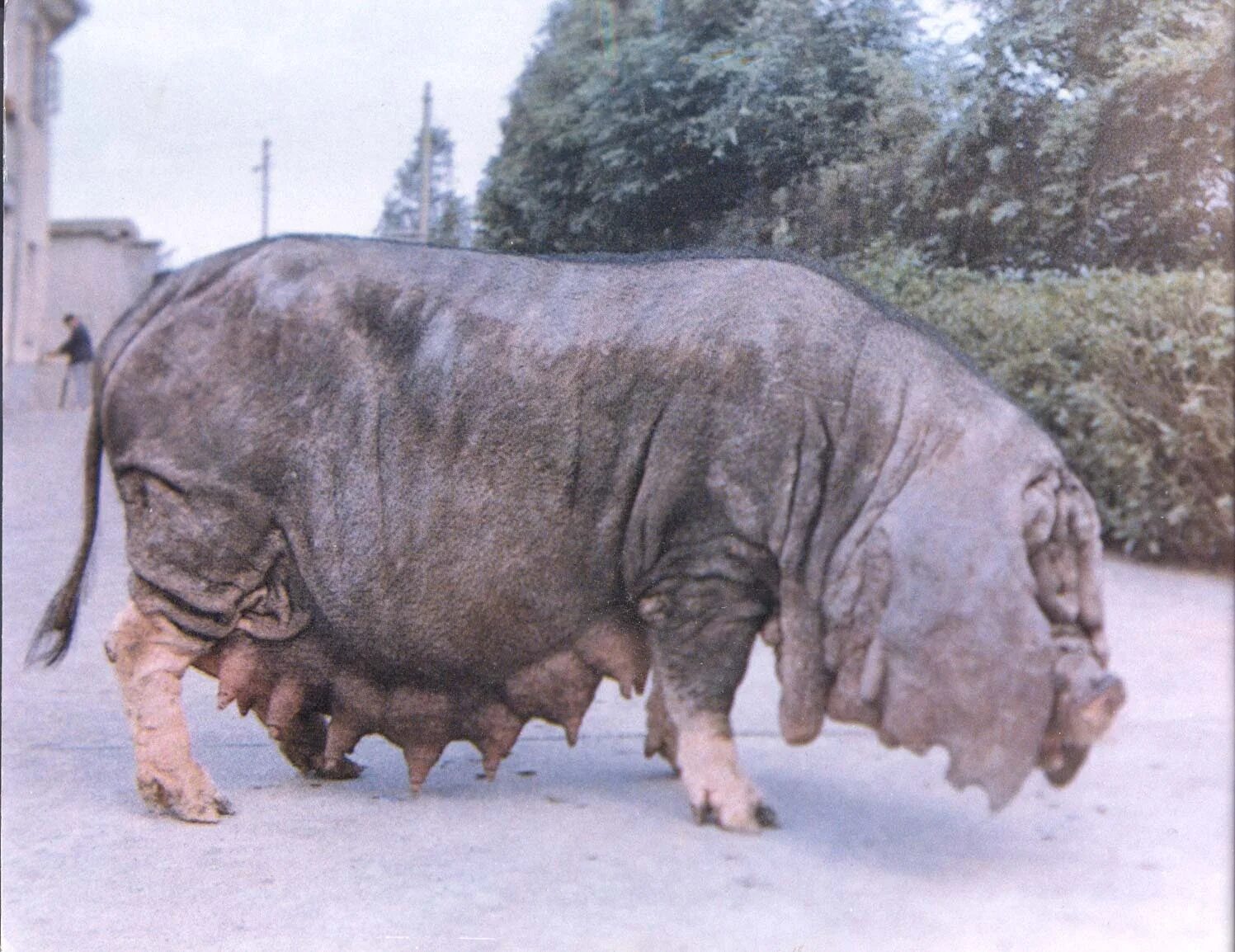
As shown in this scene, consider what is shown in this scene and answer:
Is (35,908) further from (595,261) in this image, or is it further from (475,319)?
(595,261)

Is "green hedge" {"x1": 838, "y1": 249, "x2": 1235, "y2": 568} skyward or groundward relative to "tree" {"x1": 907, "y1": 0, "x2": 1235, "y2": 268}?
groundward

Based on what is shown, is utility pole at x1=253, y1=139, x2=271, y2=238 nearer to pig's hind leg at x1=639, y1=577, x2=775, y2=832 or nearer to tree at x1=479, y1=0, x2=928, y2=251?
tree at x1=479, y1=0, x2=928, y2=251

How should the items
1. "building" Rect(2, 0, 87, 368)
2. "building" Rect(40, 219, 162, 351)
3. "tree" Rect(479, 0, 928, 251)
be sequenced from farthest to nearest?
1. "building" Rect(2, 0, 87, 368)
2. "building" Rect(40, 219, 162, 351)
3. "tree" Rect(479, 0, 928, 251)

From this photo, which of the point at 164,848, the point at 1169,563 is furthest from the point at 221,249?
the point at 1169,563

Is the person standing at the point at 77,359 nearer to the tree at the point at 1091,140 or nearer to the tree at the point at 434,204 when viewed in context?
the tree at the point at 434,204

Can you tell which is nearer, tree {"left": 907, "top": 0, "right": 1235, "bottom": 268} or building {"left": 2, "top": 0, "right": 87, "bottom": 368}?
tree {"left": 907, "top": 0, "right": 1235, "bottom": 268}

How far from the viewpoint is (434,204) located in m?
3.23

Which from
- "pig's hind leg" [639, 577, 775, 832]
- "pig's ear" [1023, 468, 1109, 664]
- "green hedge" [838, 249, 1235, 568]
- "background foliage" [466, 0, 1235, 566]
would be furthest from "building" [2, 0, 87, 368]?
"pig's ear" [1023, 468, 1109, 664]

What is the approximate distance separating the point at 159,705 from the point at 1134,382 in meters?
2.46

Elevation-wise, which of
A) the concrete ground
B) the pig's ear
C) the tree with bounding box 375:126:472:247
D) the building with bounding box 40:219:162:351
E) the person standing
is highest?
the tree with bounding box 375:126:472:247

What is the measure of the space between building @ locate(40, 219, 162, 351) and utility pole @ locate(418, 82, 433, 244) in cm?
68

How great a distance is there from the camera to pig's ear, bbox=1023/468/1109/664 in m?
2.73

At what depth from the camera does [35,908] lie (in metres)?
3.13

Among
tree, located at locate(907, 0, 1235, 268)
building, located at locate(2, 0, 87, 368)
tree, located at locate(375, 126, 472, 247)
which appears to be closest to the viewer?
tree, located at locate(907, 0, 1235, 268)
